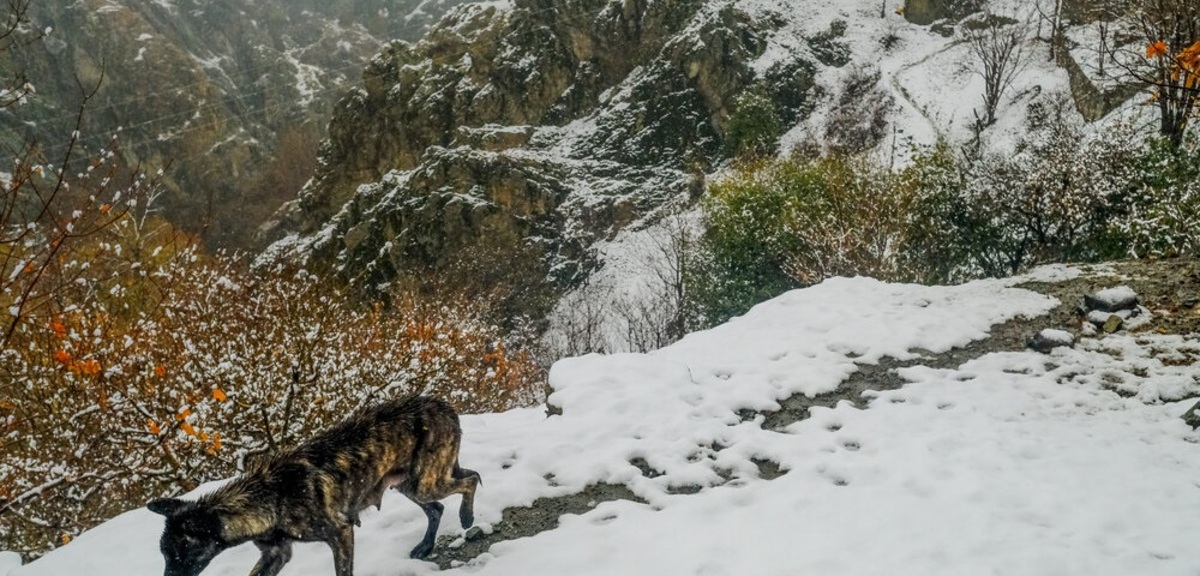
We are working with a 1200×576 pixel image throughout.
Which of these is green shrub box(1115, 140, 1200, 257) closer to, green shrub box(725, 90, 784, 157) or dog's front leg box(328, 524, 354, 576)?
dog's front leg box(328, 524, 354, 576)

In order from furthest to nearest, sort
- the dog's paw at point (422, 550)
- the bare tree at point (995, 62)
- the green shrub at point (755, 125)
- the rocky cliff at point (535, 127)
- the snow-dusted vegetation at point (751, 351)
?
1. the rocky cliff at point (535, 127)
2. the green shrub at point (755, 125)
3. the bare tree at point (995, 62)
4. the dog's paw at point (422, 550)
5. the snow-dusted vegetation at point (751, 351)

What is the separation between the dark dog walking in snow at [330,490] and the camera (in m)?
4.51

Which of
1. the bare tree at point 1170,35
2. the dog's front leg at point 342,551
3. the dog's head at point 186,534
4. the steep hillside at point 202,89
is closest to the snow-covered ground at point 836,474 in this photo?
the dog's front leg at point 342,551

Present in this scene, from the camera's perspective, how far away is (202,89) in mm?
119125

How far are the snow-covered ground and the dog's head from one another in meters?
1.21

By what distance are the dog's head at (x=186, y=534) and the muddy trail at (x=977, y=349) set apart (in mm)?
1901

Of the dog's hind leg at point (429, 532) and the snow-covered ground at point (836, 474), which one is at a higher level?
the dog's hind leg at point (429, 532)

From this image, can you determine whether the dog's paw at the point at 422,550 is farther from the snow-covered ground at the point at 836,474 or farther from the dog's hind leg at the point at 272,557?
the dog's hind leg at the point at 272,557

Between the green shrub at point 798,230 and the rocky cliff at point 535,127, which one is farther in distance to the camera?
the rocky cliff at point 535,127

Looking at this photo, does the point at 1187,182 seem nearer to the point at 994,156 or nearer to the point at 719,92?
the point at 994,156

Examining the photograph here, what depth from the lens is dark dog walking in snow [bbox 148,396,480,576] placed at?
451cm

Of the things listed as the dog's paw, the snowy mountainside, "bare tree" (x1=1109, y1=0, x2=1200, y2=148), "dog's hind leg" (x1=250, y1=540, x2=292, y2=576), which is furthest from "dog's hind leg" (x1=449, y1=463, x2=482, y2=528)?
the snowy mountainside

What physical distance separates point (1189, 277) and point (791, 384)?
9.06 meters

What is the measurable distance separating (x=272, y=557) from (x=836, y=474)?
520 cm
